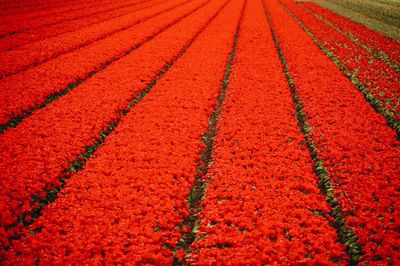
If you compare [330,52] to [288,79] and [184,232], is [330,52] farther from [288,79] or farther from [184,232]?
[184,232]

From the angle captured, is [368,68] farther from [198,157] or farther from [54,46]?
[54,46]

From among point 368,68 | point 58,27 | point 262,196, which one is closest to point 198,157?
point 262,196

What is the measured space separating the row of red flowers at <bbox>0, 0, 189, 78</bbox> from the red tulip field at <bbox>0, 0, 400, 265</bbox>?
0.43ft

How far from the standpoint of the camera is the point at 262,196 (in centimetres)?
488

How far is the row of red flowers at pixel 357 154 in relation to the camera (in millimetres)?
4204

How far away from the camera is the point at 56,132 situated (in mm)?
6555

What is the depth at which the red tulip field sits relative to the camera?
4.03 m

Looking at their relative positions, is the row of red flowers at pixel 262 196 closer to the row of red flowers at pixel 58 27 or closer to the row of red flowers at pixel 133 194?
the row of red flowers at pixel 133 194

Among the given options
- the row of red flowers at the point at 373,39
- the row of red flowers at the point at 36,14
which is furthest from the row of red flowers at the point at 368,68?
the row of red flowers at the point at 36,14

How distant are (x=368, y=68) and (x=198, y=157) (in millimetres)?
9554

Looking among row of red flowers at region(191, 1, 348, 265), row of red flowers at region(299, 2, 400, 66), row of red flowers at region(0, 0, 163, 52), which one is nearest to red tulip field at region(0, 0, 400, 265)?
Answer: row of red flowers at region(191, 1, 348, 265)

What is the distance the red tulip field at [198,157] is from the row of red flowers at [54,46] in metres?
0.13

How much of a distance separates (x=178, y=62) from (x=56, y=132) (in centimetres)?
636

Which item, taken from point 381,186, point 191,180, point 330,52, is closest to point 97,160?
point 191,180
